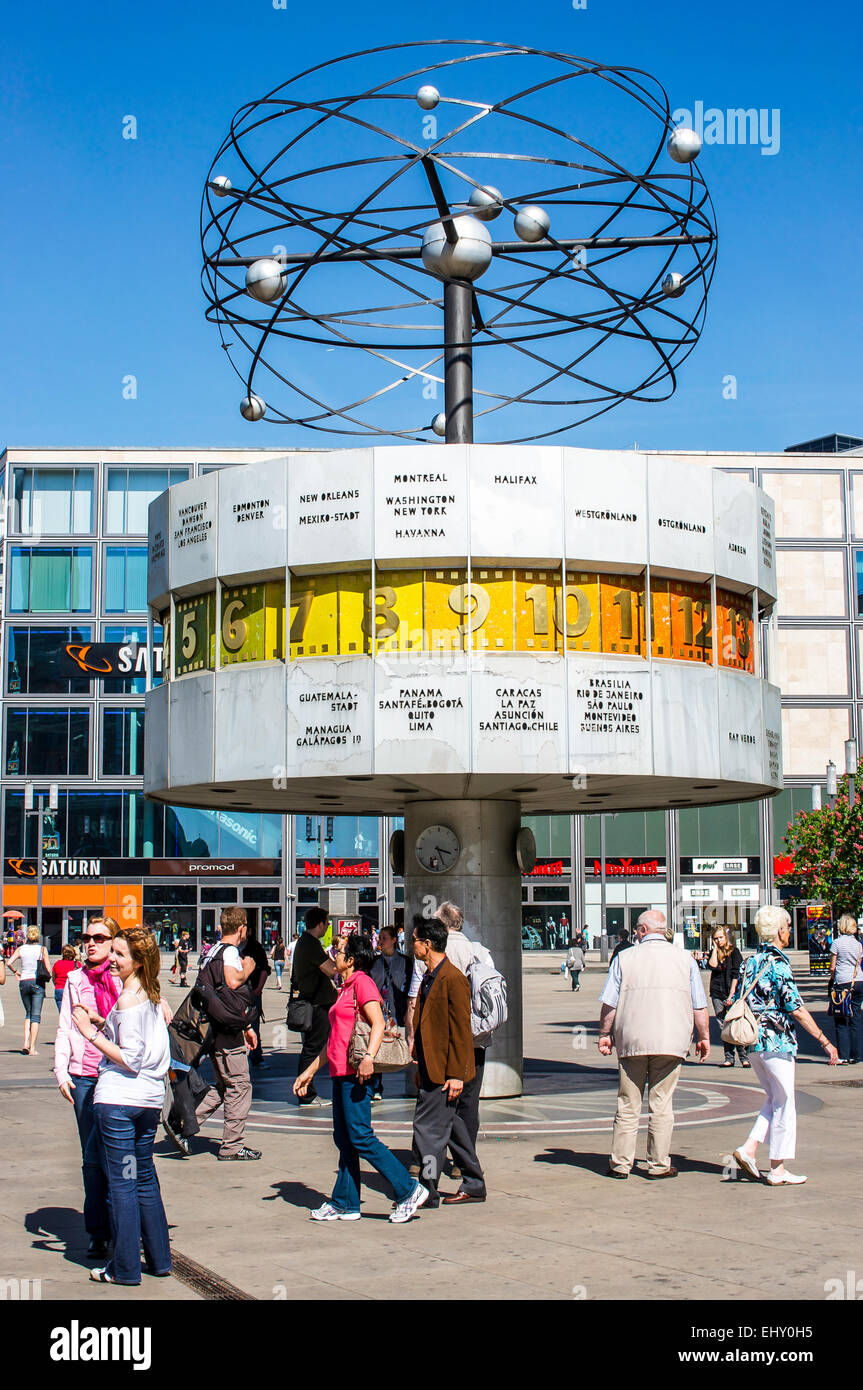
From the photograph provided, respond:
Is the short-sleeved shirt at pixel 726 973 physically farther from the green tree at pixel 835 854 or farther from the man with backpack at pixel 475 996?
the green tree at pixel 835 854

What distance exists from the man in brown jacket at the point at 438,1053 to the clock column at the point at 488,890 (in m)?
6.34

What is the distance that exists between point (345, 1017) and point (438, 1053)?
761mm

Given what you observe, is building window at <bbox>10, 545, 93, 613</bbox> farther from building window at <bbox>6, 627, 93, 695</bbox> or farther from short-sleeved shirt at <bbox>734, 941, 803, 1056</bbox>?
short-sleeved shirt at <bbox>734, 941, 803, 1056</bbox>

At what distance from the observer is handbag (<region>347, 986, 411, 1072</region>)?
9562 mm

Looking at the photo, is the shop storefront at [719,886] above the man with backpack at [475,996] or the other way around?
the other way around

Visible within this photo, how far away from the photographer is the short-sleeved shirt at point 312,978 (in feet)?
52.9

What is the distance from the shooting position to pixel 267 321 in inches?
707

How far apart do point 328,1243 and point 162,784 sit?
346 inches

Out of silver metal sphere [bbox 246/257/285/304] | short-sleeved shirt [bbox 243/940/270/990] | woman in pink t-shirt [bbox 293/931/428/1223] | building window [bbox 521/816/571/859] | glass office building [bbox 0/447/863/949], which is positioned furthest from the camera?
building window [bbox 521/816/571/859]

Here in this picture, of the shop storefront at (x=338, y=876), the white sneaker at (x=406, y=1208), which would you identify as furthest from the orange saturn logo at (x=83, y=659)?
the white sneaker at (x=406, y=1208)

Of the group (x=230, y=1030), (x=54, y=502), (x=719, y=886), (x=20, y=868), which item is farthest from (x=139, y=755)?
(x=230, y=1030)

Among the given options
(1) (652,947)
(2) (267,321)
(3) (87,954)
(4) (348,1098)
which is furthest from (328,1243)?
(2) (267,321)

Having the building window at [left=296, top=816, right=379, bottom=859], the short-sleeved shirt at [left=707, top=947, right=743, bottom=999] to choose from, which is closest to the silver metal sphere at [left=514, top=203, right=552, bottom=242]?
the short-sleeved shirt at [left=707, top=947, right=743, bottom=999]

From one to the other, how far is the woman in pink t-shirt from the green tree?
31.2m
